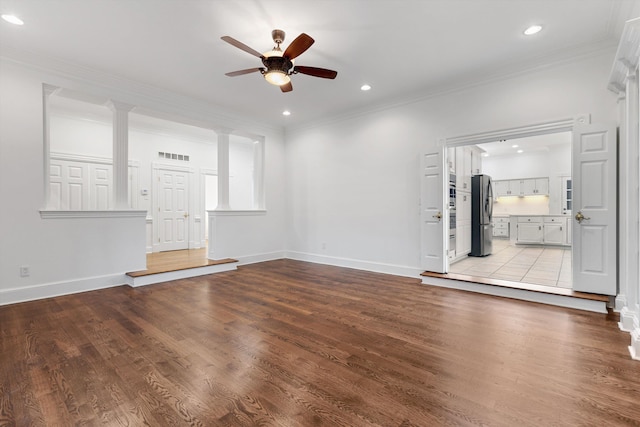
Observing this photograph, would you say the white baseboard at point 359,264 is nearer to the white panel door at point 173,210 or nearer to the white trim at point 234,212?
the white trim at point 234,212

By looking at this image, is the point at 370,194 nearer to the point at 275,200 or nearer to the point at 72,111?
the point at 275,200

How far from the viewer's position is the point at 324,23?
3.08 metres

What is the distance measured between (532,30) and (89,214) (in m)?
6.07

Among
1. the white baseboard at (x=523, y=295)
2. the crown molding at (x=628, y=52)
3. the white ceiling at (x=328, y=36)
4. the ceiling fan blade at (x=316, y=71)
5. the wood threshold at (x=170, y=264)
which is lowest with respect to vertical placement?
the white baseboard at (x=523, y=295)

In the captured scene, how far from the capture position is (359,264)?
5.66 metres

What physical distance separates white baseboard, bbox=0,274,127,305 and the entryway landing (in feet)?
0.75

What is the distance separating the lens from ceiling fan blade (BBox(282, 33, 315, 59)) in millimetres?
2702

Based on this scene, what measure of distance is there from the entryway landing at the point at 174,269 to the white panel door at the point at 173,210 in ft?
4.20

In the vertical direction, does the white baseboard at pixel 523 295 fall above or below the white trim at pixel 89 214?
below

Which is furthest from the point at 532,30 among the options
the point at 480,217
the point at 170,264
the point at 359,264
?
the point at 170,264

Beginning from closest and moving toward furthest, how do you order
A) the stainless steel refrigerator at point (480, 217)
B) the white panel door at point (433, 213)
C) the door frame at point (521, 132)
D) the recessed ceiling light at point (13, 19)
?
1. the recessed ceiling light at point (13, 19)
2. the door frame at point (521, 132)
3. the white panel door at point (433, 213)
4. the stainless steel refrigerator at point (480, 217)

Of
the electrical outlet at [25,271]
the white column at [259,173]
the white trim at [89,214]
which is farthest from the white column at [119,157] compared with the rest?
the white column at [259,173]

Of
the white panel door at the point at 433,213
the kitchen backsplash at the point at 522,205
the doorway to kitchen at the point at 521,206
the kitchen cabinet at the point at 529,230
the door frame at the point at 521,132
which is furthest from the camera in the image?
the kitchen backsplash at the point at 522,205

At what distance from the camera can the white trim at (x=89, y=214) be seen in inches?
153
